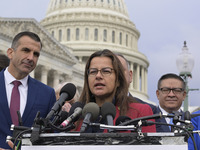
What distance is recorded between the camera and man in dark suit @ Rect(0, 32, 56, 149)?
4.50 meters

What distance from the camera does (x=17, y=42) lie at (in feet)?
15.4

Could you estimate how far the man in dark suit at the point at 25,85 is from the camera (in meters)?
4.50

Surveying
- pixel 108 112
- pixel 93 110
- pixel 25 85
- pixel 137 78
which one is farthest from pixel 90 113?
pixel 137 78

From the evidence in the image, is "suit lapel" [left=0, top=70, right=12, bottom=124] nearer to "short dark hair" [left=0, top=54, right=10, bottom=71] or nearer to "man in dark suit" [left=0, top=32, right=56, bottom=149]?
"man in dark suit" [left=0, top=32, right=56, bottom=149]

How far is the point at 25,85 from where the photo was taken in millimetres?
4781

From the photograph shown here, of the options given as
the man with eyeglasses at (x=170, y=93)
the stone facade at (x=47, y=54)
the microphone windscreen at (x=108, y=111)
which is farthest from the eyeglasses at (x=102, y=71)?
the stone facade at (x=47, y=54)

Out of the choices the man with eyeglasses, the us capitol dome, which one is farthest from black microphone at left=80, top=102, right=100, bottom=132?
the us capitol dome

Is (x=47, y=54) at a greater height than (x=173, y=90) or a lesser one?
greater

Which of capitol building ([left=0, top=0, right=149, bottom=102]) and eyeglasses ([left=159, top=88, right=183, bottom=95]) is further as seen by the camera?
capitol building ([left=0, top=0, right=149, bottom=102])

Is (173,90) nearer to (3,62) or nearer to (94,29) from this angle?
(3,62)

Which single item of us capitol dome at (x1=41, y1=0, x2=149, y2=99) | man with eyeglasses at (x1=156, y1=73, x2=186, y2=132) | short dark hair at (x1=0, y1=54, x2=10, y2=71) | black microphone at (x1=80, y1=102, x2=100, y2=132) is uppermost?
us capitol dome at (x1=41, y1=0, x2=149, y2=99)

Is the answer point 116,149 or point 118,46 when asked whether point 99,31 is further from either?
point 116,149

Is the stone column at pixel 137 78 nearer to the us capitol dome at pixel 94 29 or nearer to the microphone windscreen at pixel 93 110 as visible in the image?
the us capitol dome at pixel 94 29

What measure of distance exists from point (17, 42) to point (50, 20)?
8880 cm
